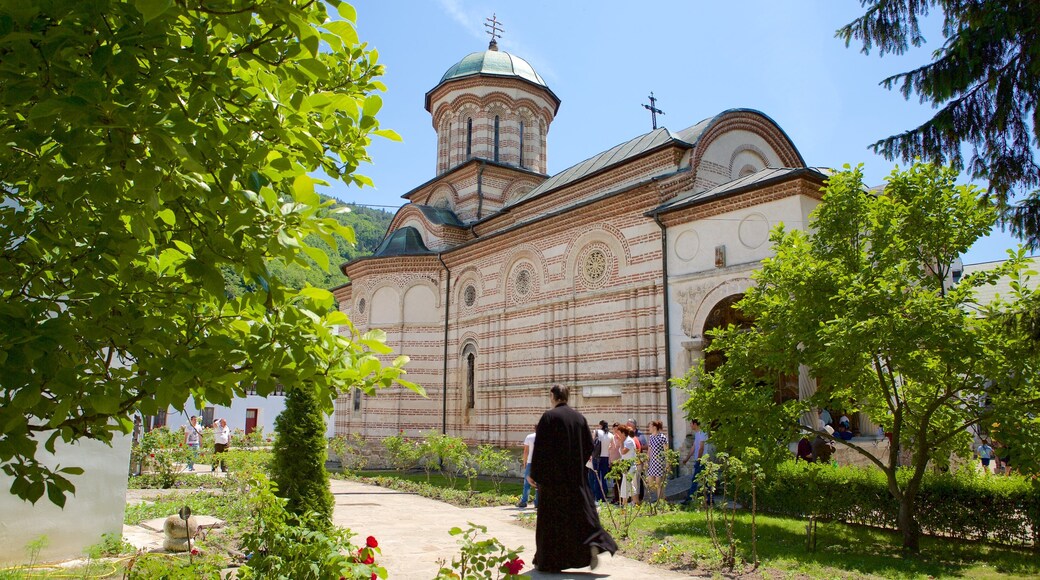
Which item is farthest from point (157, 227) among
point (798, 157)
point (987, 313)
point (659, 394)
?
point (798, 157)

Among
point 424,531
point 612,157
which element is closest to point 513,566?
point 424,531

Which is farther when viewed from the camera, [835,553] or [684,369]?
[684,369]

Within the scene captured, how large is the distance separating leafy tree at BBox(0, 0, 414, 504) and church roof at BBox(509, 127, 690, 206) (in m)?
13.0

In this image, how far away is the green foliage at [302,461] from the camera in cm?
686

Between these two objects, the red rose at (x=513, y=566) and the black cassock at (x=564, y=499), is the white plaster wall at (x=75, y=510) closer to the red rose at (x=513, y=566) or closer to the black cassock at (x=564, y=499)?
the black cassock at (x=564, y=499)

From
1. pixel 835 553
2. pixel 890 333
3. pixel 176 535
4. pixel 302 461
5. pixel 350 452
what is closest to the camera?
pixel 890 333

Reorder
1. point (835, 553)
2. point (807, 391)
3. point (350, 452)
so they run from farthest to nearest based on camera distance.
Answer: point (350, 452) → point (807, 391) → point (835, 553)

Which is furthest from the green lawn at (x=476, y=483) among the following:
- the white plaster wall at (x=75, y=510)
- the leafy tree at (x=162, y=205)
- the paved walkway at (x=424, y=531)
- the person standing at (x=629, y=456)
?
the leafy tree at (x=162, y=205)

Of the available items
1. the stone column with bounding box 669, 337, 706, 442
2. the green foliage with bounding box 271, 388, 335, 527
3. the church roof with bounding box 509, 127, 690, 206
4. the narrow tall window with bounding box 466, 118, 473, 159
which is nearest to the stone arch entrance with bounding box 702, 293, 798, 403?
the stone column with bounding box 669, 337, 706, 442

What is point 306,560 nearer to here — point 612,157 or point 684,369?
point 684,369

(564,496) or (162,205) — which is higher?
(162,205)

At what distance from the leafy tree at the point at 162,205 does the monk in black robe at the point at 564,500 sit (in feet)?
12.2

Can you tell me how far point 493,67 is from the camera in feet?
72.6

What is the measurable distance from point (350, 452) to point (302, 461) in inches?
476
